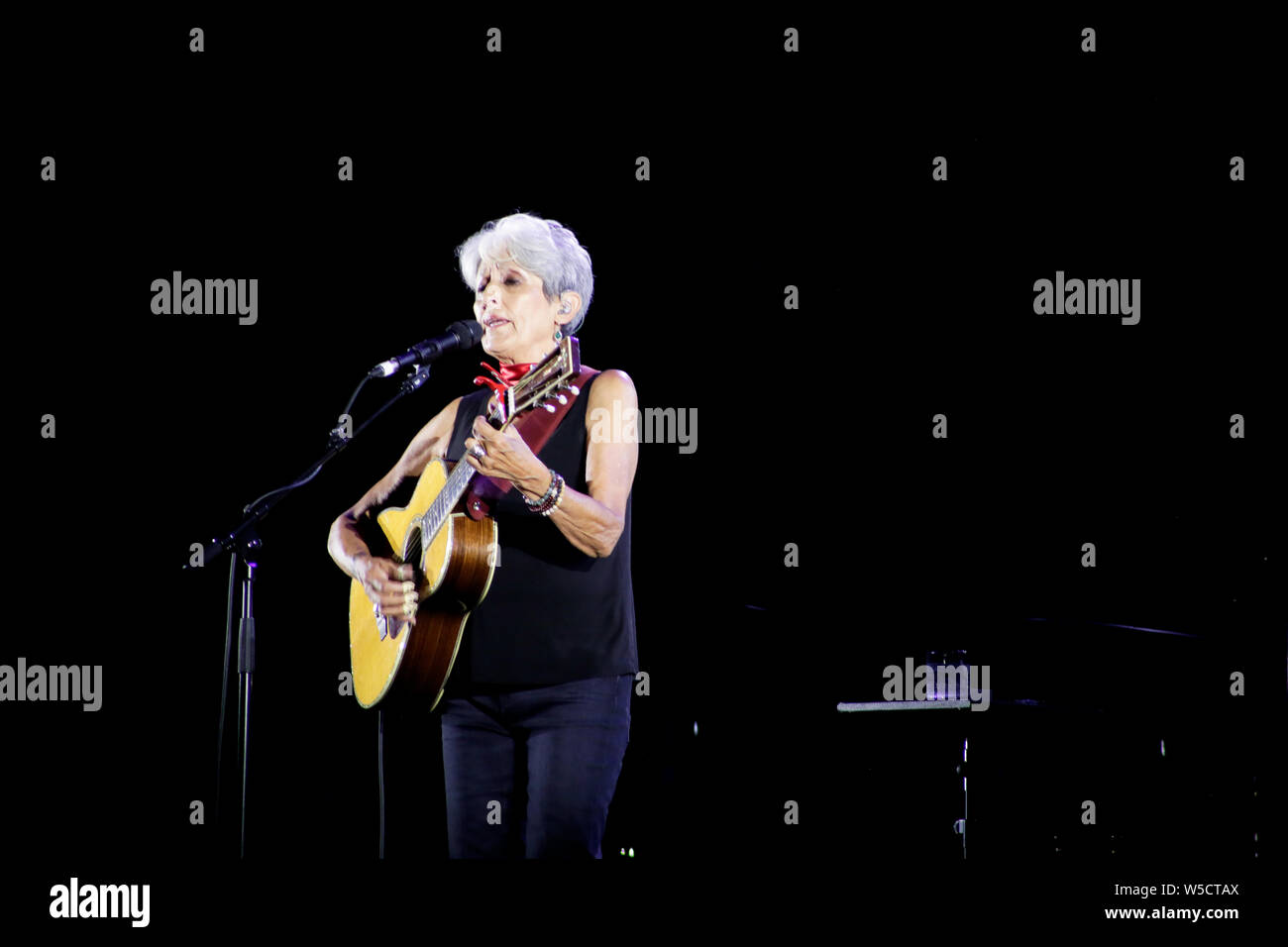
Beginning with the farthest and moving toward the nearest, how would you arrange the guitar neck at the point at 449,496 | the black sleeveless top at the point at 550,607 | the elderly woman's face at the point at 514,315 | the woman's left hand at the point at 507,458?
the elderly woman's face at the point at 514,315
the guitar neck at the point at 449,496
the black sleeveless top at the point at 550,607
the woman's left hand at the point at 507,458

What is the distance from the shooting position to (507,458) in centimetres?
232

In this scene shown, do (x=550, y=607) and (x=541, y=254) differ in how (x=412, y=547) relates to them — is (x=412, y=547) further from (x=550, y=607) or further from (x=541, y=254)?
(x=541, y=254)

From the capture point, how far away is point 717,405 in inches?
181

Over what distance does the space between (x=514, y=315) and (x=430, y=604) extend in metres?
0.68

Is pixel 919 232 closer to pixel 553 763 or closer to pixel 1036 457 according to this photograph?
pixel 1036 457

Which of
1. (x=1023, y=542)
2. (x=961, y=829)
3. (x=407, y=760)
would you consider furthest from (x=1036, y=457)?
(x=407, y=760)

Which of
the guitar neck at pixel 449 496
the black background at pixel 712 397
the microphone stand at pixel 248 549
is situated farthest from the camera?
the black background at pixel 712 397

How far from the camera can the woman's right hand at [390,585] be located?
264 cm

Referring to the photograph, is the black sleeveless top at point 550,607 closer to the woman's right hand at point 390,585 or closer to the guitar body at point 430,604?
the guitar body at point 430,604

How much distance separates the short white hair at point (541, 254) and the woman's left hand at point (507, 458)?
0.52 meters

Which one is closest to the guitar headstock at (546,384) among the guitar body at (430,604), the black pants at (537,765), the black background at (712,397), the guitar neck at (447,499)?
the guitar neck at (447,499)

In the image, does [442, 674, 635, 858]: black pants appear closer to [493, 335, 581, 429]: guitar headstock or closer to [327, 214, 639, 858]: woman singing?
[327, 214, 639, 858]: woman singing
